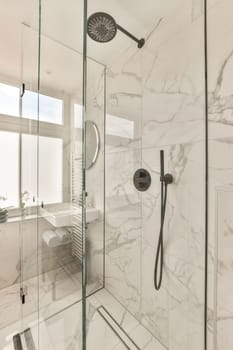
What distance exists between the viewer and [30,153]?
184cm

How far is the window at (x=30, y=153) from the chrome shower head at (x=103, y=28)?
2.12ft

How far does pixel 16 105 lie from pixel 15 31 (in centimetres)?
80

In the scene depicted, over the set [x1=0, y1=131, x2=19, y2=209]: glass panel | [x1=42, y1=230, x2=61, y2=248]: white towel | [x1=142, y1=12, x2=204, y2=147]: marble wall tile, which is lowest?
[x1=42, y1=230, x2=61, y2=248]: white towel

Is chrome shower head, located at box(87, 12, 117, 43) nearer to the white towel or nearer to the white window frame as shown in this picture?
the white window frame

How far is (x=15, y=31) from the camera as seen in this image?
1358 millimetres

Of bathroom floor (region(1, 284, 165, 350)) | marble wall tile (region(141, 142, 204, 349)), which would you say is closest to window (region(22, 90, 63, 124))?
marble wall tile (region(141, 142, 204, 349))

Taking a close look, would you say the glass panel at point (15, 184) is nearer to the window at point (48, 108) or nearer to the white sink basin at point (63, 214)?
the window at point (48, 108)

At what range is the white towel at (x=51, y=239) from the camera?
1.43 m

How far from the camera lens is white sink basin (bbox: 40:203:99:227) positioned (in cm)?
123

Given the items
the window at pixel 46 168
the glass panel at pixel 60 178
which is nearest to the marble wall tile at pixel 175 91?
the glass panel at pixel 60 178

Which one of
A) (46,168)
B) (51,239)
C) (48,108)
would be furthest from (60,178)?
(48,108)

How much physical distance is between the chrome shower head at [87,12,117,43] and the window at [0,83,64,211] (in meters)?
0.64

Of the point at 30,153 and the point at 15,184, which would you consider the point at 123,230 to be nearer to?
the point at 30,153

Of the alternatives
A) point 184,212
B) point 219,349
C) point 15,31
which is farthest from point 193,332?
point 15,31
